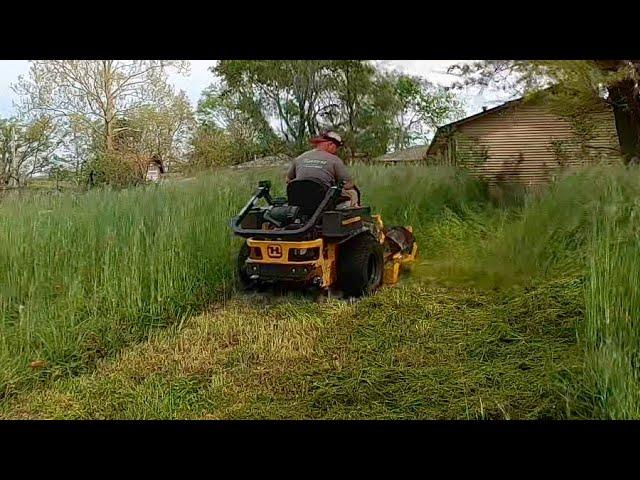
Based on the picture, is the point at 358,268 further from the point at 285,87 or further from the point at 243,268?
the point at 285,87

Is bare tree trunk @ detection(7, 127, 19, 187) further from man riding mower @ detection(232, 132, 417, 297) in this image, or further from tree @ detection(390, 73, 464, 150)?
tree @ detection(390, 73, 464, 150)

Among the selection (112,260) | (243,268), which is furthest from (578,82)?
(112,260)

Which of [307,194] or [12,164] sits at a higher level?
[12,164]

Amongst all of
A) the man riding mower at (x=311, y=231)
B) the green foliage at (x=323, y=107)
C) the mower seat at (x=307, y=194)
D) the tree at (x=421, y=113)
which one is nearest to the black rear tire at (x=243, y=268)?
the man riding mower at (x=311, y=231)

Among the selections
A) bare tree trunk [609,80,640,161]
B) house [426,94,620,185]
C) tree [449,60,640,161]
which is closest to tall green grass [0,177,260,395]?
house [426,94,620,185]

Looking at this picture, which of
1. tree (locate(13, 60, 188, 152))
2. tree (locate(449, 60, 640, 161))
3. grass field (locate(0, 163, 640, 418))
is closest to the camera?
grass field (locate(0, 163, 640, 418))

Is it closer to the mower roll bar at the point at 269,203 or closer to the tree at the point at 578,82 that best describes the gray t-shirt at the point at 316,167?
the mower roll bar at the point at 269,203
